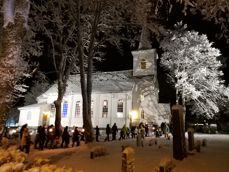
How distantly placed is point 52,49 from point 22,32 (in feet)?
67.2

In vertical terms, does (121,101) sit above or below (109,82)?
below

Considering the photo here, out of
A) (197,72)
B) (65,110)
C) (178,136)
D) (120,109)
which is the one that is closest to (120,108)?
(120,109)

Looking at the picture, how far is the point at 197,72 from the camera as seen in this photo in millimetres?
43562

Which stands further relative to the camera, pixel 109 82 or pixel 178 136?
pixel 109 82

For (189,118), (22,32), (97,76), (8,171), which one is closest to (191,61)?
(189,118)

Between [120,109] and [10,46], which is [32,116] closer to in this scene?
[120,109]

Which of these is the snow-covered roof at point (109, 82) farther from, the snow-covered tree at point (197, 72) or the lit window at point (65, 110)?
the snow-covered tree at point (197, 72)

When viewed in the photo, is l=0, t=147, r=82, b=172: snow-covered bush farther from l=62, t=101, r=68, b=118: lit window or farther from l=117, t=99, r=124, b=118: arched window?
l=62, t=101, r=68, b=118: lit window

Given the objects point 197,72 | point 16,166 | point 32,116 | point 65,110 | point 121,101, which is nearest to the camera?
point 16,166

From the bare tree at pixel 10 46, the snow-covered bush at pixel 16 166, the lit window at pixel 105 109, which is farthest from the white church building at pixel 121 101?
the snow-covered bush at pixel 16 166

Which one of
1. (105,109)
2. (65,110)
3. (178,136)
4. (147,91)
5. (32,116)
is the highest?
(147,91)

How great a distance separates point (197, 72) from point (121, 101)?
12807 millimetres

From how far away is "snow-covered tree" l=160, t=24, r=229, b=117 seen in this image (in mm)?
43562

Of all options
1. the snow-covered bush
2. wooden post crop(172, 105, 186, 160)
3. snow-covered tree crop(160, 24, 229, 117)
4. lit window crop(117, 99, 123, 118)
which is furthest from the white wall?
the snow-covered bush
